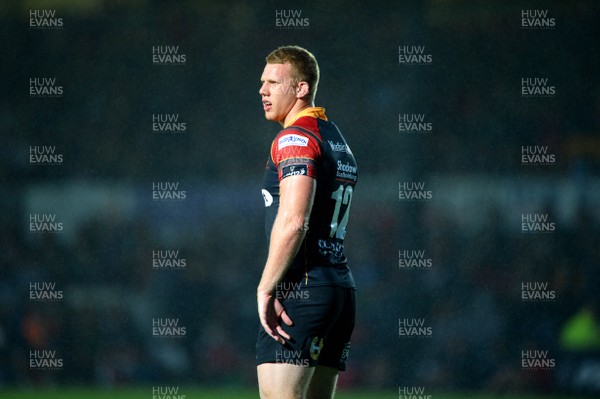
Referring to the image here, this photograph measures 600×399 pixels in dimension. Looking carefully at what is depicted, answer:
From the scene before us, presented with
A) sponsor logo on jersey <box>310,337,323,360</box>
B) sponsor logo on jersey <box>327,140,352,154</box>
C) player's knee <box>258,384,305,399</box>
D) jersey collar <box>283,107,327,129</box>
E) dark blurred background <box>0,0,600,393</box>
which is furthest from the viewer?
dark blurred background <box>0,0,600,393</box>

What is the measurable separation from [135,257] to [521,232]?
3474 mm

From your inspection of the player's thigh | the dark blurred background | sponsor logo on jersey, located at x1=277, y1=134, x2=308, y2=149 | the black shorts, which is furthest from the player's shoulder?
the dark blurred background

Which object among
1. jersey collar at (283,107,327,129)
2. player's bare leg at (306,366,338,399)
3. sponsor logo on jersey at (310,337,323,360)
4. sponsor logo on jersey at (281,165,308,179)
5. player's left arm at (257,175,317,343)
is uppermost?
jersey collar at (283,107,327,129)

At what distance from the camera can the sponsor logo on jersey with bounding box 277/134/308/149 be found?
2.99 meters

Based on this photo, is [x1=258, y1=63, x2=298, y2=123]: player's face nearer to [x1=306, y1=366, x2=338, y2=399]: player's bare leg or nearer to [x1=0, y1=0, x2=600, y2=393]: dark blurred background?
[x1=306, y1=366, x2=338, y2=399]: player's bare leg

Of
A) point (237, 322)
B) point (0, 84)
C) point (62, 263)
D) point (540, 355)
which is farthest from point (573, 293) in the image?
point (0, 84)

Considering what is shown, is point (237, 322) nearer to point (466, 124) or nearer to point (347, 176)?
point (466, 124)

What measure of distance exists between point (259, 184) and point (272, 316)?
15.9ft

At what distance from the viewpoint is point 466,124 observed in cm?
762

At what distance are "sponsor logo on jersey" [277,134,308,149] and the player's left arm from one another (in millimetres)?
137

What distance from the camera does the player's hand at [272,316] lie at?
2.88 meters

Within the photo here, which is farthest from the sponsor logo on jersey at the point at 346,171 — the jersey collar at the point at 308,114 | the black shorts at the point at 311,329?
the black shorts at the point at 311,329

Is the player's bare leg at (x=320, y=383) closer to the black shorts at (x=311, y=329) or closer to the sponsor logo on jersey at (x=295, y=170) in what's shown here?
the black shorts at (x=311, y=329)

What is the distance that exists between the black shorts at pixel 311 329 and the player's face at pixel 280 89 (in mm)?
A: 715
